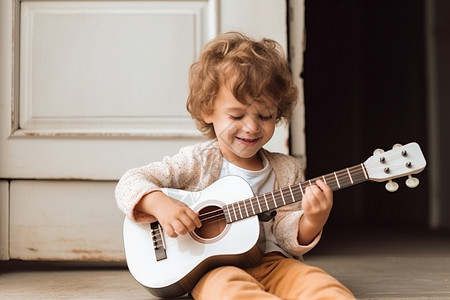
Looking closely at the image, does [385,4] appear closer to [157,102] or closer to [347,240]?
[347,240]

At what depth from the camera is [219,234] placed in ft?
4.11

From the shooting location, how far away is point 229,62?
133 centimetres

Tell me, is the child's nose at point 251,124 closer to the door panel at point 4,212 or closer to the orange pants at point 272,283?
the orange pants at point 272,283

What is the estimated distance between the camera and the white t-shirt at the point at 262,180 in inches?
53.4

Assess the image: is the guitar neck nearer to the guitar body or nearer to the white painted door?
the guitar body

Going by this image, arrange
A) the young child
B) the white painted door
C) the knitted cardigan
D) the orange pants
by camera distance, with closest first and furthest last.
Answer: the orange pants < the young child < the knitted cardigan < the white painted door

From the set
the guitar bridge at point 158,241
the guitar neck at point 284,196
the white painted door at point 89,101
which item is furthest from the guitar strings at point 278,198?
the white painted door at point 89,101

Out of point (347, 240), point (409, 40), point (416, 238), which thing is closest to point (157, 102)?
point (347, 240)

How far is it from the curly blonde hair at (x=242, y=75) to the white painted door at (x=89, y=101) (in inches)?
12.2

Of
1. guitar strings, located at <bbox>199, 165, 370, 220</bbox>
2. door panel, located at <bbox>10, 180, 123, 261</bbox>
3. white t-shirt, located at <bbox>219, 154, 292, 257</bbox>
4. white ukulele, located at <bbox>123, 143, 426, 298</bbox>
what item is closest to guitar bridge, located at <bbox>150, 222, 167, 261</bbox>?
white ukulele, located at <bbox>123, 143, 426, 298</bbox>

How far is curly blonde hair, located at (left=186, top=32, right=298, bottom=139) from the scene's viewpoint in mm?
1301

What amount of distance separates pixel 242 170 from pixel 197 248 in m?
0.25

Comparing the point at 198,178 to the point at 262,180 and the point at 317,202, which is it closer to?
the point at 262,180

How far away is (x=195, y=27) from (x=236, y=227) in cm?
76
